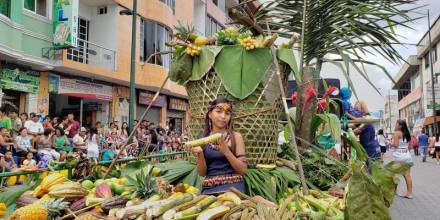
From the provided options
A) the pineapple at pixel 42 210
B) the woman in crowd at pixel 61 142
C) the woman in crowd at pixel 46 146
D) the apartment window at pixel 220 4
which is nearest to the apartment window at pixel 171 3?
the apartment window at pixel 220 4

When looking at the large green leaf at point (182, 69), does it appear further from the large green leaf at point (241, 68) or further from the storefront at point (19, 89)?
the storefront at point (19, 89)

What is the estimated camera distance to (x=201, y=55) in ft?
14.0

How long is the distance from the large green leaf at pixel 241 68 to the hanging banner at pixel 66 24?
1259 cm

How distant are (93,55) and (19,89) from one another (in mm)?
4285

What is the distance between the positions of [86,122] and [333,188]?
17.9m

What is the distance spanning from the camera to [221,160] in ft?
11.6

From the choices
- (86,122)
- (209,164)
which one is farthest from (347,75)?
(86,122)

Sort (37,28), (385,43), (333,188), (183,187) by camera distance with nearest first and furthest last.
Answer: (183,187) < (333,188) < (385,43) < (37,28)

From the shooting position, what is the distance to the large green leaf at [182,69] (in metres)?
4.34

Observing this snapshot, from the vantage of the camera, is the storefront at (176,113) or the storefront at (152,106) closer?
the storefront at (152,106)

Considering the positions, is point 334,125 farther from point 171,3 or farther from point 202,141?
point 171,3

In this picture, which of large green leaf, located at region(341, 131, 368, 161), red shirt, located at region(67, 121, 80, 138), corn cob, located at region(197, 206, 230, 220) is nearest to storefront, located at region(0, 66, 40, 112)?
red shirt, located at region(67, 121, 80, 138)

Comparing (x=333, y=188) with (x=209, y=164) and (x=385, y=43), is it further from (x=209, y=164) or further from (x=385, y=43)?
(x=385, y=43)

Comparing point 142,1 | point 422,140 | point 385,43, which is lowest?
point 422,140
